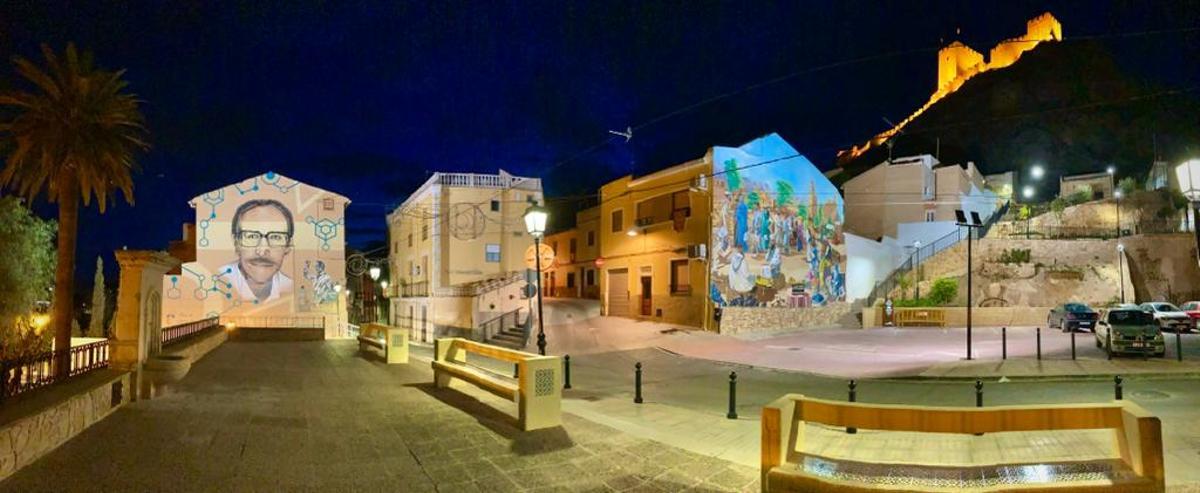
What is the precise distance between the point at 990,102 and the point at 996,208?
33.1 metres

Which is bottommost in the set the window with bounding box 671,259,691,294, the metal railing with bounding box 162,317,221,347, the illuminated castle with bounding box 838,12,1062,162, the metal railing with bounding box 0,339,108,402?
the metal railing with bounding box 162,317,221,347

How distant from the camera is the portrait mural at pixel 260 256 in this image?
32.1 m

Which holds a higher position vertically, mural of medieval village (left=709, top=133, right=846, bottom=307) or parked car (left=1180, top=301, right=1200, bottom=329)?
mural of medieval village (left=709, top=133, right=846, bottom=307)

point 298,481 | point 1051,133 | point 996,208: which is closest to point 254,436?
point 298,481

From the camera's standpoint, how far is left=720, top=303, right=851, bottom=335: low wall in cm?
2616

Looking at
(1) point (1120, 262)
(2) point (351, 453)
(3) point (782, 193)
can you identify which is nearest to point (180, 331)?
(2) point (351, 453)

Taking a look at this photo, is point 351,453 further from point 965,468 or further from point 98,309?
point 98,309

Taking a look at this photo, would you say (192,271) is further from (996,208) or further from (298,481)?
(996,208)

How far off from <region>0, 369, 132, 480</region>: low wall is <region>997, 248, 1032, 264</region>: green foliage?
4378 cm

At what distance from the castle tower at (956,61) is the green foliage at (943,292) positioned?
2611 inches

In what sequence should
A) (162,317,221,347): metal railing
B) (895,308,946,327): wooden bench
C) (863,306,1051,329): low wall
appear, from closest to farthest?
(162,317,221,347): metal railing < (863,306,1051,329): low wall < (895,308,946,327): wooden bench

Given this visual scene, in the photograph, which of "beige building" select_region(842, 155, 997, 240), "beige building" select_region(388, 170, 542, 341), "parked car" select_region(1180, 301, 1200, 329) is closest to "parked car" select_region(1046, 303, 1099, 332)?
"parked car" select_region(1180, 301, 1200, 329)

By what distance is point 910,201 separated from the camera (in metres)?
41.4

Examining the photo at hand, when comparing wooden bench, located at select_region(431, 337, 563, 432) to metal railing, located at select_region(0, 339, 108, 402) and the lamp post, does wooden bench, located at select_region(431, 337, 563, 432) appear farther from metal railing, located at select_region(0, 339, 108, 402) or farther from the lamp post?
the lamp post
